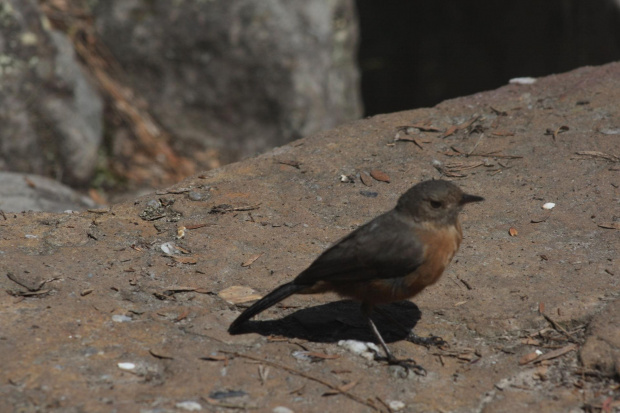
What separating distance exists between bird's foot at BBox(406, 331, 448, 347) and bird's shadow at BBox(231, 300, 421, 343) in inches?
2.7

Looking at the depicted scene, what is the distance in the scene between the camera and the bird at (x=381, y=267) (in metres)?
4.15

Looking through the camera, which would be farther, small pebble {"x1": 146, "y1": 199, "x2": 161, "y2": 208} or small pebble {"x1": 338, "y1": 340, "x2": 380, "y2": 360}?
small pebble {"x1": 146, "y1": 199, "x2": 161, "y2": 208}

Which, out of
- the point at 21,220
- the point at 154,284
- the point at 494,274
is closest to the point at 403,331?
the point at 494,274

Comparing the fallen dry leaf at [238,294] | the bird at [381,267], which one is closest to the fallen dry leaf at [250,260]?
the fallen dry leaf at [238,294]

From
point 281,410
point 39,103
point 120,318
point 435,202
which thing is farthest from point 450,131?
point 39,103

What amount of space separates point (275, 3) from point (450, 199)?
583 centimetres

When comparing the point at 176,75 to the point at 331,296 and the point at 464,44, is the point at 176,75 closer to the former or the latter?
the point at 464,44

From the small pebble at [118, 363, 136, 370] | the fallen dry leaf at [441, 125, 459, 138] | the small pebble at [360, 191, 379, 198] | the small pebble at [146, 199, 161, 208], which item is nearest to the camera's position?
the small pebble at [118, 363, 136, 370]

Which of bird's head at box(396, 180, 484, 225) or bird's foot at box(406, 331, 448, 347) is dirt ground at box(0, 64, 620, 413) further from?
bird's head at box(396, 180, 484, 225)

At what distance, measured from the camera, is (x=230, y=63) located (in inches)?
Result: 376

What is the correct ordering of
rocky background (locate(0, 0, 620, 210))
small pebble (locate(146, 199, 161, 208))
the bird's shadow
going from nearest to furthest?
the bird's shadow < small pebble (locate(146, 199, 161, 208)) < rocky background (locate(0, 0, 620, 210))

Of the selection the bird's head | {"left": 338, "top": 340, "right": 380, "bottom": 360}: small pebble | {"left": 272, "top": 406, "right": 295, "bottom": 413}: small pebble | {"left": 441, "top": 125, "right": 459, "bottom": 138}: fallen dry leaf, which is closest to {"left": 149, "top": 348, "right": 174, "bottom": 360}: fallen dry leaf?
{"left": 272, "top": 406, "right": 295, "bottom": 413}: small pebble

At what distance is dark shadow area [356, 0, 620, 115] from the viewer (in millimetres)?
10508

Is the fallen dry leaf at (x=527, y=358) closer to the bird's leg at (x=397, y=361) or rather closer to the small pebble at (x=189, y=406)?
the bird's leg at (x=397, y=361)
